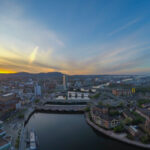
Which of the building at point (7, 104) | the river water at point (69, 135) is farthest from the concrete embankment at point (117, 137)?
the building at point (7, 104)

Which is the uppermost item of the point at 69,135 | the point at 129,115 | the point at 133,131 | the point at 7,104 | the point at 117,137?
the point at 7,104

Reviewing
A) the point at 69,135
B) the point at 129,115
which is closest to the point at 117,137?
the point at 129,115

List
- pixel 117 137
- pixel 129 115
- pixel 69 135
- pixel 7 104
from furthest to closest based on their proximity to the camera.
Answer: pixel 7 104 < pixel 129 115 < pixel 69 135 < pixel 117 137

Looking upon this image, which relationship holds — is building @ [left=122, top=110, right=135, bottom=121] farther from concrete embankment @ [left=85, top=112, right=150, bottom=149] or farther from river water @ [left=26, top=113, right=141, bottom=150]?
river water @ [left=26, top=113, right=141, bottom=150]

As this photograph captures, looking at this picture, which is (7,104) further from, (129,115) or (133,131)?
(129,115)

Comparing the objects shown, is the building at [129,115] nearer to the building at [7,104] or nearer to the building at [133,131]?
the building at [133,131]

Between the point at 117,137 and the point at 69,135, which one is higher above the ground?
the point at 117,137

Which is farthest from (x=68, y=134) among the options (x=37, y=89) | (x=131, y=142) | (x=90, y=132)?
(x=37, y=89)

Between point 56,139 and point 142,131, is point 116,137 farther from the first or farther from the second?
point 56,139
